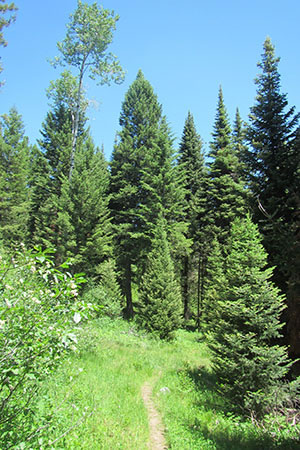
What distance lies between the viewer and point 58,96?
23.2 m

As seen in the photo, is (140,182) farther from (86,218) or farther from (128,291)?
(128,291)

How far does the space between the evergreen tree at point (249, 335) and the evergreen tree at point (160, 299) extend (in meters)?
7.43

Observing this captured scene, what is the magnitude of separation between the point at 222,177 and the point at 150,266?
35.7ft

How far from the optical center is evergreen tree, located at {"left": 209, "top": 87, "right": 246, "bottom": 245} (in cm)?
2277

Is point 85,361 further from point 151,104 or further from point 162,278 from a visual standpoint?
point 151,104

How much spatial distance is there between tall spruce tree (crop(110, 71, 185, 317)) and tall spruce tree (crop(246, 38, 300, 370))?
914 centimetres

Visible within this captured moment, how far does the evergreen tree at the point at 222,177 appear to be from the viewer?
22766 mm

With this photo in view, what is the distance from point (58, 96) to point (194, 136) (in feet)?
45.7

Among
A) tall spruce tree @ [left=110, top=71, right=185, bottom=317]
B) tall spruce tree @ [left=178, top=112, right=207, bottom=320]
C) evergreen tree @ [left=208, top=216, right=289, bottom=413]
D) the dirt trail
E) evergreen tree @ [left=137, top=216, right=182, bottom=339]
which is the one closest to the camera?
the dirt trail

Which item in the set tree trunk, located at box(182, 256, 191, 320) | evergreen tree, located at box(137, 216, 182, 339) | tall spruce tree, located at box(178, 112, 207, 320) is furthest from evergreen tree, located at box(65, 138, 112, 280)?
tree trunk, located at box(182, 256, 191, 320)

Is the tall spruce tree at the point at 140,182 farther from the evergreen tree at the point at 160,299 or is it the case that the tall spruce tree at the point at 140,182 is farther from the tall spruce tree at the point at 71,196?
the evergreen tree at the point at 160,299

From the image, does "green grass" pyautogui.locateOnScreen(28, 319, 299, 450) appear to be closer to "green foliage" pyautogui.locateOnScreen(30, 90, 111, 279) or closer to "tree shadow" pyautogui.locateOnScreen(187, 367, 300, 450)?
"tree shadow" pyautogui.locateOnScreen(187, 367, 300, 450)

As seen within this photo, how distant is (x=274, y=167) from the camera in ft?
41.4

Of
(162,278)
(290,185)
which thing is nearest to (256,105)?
(290,185)
